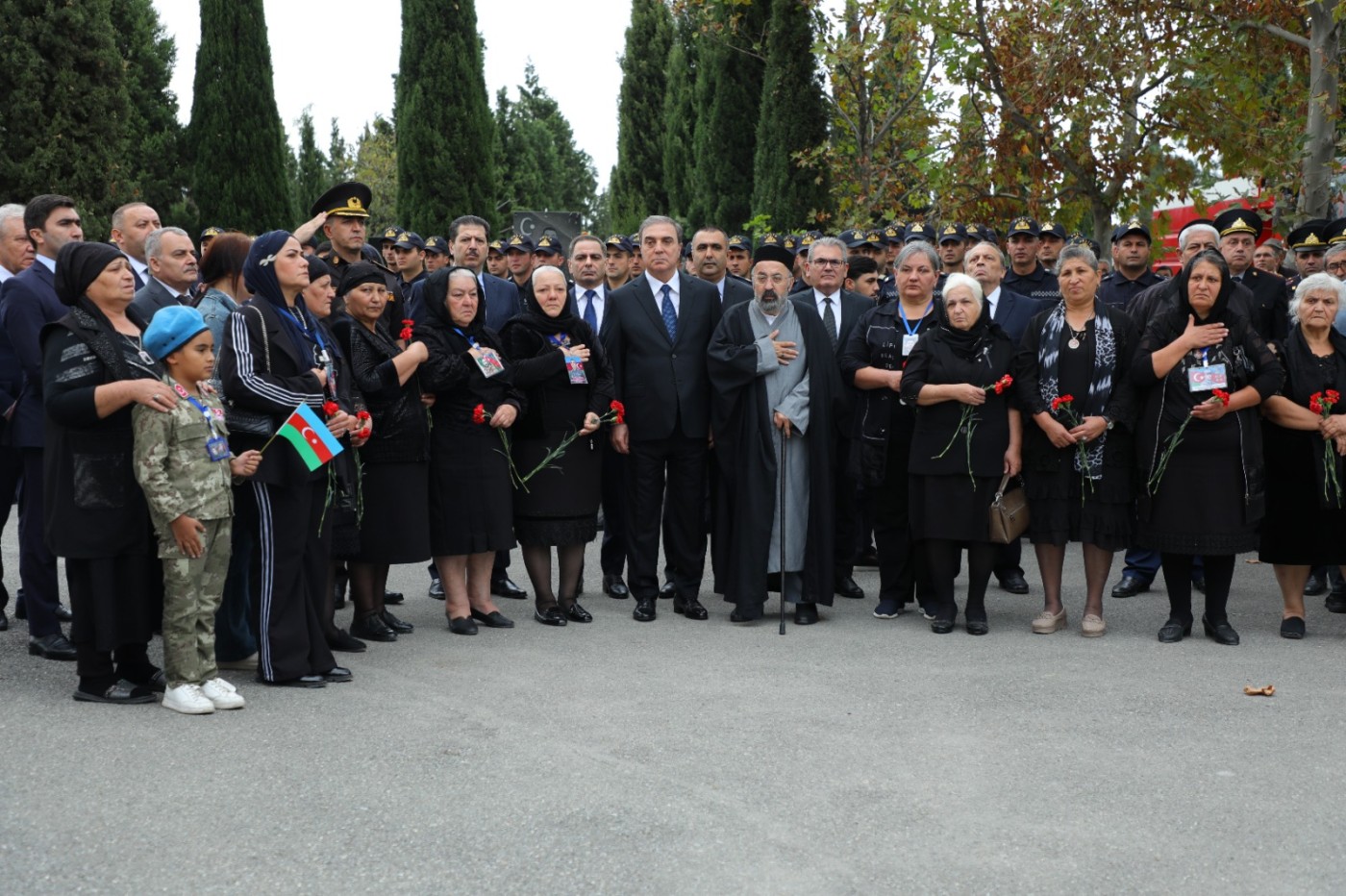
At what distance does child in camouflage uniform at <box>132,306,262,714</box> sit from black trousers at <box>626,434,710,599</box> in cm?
292

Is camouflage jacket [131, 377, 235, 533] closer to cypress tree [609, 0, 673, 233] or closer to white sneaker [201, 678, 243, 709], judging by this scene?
white sneaker [201, 678, 243, 709]

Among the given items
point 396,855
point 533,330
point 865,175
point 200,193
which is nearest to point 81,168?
point 200,193

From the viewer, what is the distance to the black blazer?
842 centimetres

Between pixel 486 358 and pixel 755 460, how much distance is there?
168cm

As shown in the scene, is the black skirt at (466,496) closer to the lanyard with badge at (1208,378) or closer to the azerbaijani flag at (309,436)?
the azerbaijani flag at (309,436)

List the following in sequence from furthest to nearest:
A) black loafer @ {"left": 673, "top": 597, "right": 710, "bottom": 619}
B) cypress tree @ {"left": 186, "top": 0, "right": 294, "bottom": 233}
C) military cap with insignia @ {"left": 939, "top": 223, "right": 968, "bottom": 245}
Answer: cypress tree @ {"left": 186, "top": 0, "right": 294, "bottom": 233}
military cap with insignia @ {"left": 939, "top": 223, "right": 968, "bottom": 245}
black loafer @ {"left": 673, "top": 597, "right": 710, "bottom": 619}

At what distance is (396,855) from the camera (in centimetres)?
430

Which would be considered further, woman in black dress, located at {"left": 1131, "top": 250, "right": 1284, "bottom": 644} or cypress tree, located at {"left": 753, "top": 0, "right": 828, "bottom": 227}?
cypress tree, located at {"left": 753, "top": 0, "right": 828, "bottom": 227}

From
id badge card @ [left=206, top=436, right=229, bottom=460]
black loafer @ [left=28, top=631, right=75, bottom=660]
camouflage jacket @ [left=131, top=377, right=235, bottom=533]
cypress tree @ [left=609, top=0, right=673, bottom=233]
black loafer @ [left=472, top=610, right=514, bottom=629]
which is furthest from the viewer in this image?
cypress tree @ [left=609, top=0, right=673, bottom=233]

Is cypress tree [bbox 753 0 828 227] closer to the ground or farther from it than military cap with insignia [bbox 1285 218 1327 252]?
farther from it

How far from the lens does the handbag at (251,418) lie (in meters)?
6.35

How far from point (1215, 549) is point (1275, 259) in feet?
11.8

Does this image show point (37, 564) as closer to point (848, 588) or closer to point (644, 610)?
point (644, 610)

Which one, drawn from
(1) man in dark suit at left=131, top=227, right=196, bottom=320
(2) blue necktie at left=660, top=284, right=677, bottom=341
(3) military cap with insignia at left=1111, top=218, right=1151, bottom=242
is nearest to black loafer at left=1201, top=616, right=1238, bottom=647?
(3) military cap with insignia at left=1111, top=218, right=1151, bottom=242
